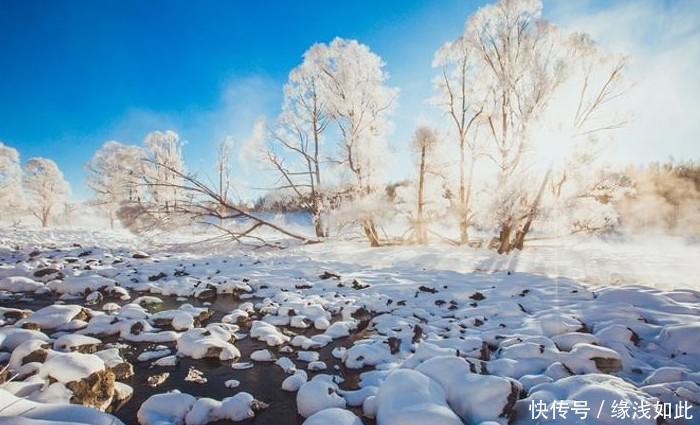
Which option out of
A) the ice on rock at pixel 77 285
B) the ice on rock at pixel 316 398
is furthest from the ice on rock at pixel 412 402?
the ice on rock at pixel 77 285

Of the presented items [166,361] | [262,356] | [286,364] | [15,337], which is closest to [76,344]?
[15,337]

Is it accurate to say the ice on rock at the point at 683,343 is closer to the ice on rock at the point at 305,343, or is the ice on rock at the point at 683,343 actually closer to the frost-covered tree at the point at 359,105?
the ice on rock at the point at 305,343

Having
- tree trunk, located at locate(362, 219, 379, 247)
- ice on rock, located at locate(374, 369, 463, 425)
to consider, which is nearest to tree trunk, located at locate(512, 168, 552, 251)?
tree trunk, located at locate(362, 219, 379, 247)

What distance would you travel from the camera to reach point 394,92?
13.4m

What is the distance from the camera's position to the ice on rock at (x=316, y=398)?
2.54m

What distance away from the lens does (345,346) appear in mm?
3896

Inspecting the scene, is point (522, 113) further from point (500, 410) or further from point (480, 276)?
point (500, 410)

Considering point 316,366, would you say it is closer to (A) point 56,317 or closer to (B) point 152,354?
(B) point 152,354

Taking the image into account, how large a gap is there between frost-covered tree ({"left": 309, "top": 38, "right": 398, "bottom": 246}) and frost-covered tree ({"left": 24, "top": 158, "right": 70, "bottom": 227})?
33.9 m

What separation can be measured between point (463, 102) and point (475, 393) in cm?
1303

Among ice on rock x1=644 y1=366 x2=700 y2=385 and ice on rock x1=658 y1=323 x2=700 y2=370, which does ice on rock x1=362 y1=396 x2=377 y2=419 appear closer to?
ice on rock x1=644 y1=366 x2=700 y2=385

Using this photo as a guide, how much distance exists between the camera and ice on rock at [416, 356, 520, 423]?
2297mm

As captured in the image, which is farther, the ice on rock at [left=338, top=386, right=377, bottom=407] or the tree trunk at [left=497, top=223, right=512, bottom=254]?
the tree trunk at [left=497, top=223, right=512, bottom=254]

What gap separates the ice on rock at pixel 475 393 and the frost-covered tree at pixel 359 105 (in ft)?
33.0
